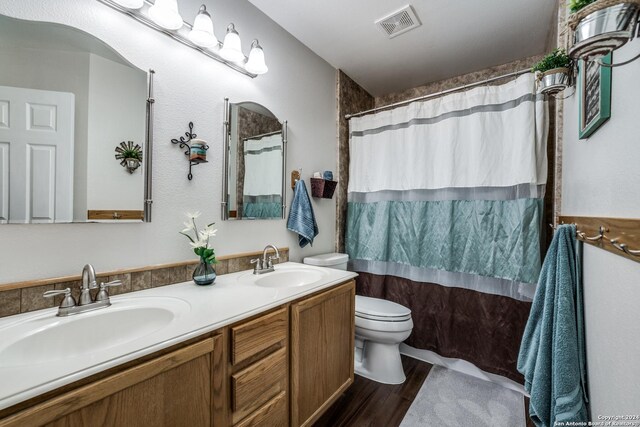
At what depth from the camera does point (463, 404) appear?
5.28ft

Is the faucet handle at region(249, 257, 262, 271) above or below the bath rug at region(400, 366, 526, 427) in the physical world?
above

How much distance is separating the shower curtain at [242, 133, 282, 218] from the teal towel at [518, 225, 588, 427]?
58.6 inches

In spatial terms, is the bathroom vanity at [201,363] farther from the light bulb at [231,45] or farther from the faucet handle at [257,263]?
the light bulb at [231,45]

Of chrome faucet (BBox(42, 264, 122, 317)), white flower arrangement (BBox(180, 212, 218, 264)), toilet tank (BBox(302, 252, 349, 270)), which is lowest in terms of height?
toilet tank (BBox(302, 252, 349, 270))

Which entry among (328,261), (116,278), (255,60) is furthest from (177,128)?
(328,261)

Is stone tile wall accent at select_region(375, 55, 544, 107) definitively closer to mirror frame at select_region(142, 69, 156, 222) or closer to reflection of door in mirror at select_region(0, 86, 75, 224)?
mirror frame at select_region(142, 69, 156, 222)

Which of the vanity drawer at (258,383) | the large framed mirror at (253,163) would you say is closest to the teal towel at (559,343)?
the vanity drawer at (258,383)

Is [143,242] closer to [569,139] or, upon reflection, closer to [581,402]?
[581,402]

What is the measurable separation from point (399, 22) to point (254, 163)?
54.0 inches

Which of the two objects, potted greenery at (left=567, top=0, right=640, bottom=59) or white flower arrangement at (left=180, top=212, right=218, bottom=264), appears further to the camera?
white flower arrangement at (left=180, top=212, right=218, bottom=264)

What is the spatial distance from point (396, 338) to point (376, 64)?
220cm

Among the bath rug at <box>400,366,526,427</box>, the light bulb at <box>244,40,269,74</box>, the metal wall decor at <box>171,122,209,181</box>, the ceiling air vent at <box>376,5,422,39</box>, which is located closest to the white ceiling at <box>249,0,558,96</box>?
the ceiling air vent at <box>376,5,422,39</box>

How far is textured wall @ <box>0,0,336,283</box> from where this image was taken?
985 millimetres

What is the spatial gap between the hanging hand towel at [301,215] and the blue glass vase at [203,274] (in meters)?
0.74
